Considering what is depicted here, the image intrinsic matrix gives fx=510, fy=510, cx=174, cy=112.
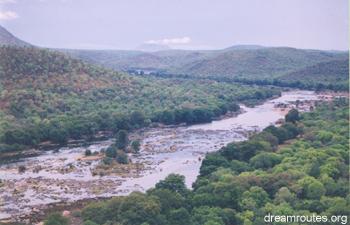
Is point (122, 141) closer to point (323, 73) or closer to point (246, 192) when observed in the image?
point (246, 192)

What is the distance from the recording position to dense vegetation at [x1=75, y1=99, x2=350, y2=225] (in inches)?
1206

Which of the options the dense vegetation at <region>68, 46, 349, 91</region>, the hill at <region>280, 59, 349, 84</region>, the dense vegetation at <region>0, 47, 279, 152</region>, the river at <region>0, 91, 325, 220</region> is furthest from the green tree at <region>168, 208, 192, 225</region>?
the hill at <region>280, 59, 349, 84</region>

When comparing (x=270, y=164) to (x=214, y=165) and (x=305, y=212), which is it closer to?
(x=214, y=165)

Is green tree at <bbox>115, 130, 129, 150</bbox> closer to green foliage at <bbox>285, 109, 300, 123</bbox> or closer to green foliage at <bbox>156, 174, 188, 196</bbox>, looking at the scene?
green foliage at <bbox>156, 174, 188, 196</bbox>

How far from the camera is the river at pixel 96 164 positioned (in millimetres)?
41875

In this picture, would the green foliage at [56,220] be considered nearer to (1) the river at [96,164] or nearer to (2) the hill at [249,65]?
(1) the river at [96,164]

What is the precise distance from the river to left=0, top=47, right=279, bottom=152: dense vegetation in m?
3.83

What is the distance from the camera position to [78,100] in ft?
273

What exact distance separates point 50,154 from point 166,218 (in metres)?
30.0

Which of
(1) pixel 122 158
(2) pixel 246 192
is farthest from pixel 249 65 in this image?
(2) pixel 246 192

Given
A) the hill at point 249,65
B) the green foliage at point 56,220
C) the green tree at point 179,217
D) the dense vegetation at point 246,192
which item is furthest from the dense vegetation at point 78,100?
the hill at point 249,65

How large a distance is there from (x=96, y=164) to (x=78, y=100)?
32130mm

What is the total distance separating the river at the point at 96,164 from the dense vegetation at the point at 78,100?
383cm

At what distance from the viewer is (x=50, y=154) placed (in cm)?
5759
